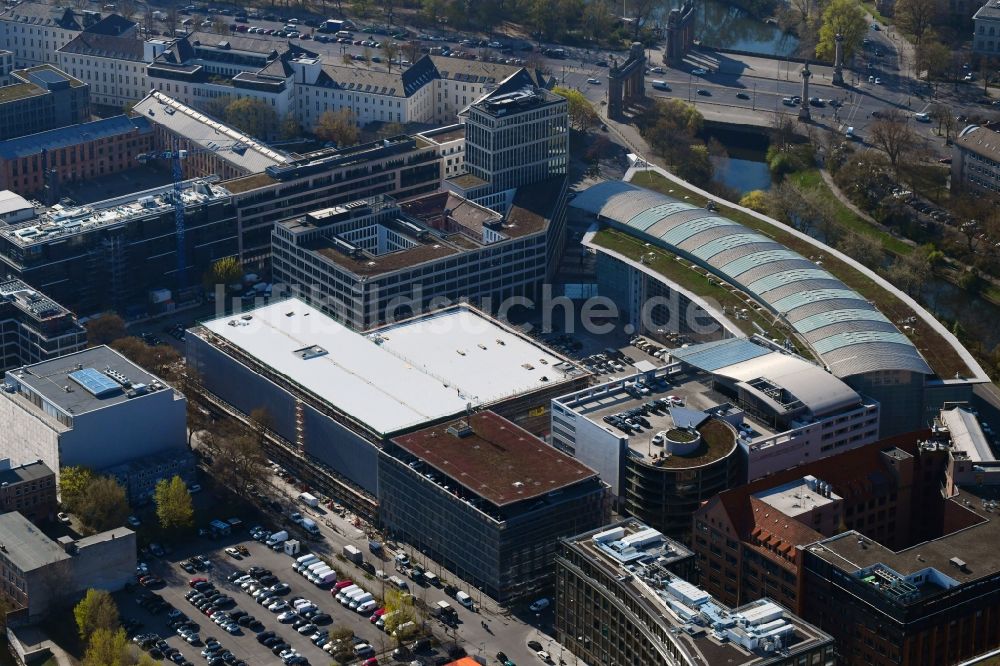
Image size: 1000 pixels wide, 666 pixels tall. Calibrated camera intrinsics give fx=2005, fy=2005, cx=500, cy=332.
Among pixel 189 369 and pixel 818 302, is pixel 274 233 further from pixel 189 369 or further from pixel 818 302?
pixel 818 302

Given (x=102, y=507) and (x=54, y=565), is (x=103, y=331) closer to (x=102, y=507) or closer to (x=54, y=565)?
(x=102, y=507)

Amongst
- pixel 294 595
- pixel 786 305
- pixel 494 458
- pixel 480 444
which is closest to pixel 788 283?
pixel 786 305

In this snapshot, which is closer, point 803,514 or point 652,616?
point 652,616

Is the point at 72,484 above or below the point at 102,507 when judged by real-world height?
above

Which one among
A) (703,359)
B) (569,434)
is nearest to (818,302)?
(703,359)

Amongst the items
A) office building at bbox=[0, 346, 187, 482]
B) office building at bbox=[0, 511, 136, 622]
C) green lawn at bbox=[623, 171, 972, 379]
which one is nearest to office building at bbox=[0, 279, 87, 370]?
office building at bbox=[0, 346, 187, 482]

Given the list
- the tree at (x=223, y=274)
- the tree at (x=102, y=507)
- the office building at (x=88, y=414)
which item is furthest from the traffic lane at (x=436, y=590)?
the tree at (x=223, y=274)

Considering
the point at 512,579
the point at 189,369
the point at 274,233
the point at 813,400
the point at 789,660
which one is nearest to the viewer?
the point at 789,660

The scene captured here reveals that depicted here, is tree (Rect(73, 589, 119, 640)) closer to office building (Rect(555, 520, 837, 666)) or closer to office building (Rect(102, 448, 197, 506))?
office building (Rect(102, 448, 197, 506))
